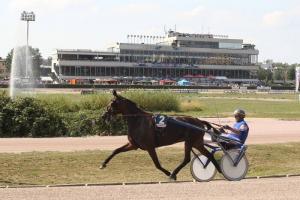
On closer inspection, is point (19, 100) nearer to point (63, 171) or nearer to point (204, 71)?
point (63, 171)

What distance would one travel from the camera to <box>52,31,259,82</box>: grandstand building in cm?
16675

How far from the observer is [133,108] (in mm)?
13609

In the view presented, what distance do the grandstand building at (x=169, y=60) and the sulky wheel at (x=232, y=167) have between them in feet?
484

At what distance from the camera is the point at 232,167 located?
1398 centimetres

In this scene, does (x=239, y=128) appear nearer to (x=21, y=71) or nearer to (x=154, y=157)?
(x=154, y=157)

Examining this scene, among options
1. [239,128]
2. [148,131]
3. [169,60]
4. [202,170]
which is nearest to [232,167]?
[202,170]

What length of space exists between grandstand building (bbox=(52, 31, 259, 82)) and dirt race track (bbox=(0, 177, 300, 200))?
5847 inches

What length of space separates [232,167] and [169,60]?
16433cm

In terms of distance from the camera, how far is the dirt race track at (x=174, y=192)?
11383mm

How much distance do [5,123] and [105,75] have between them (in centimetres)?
14524

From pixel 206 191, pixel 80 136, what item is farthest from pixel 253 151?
pixel 206 191

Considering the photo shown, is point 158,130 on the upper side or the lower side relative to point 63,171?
upper

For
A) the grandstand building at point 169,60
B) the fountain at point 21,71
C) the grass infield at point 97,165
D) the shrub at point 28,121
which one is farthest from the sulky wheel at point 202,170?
the grandstand building at point 169,60

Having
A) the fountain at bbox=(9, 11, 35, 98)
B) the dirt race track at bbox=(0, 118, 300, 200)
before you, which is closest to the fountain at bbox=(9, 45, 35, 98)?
the fountain at bbox=(9, 11, 35, 98)
